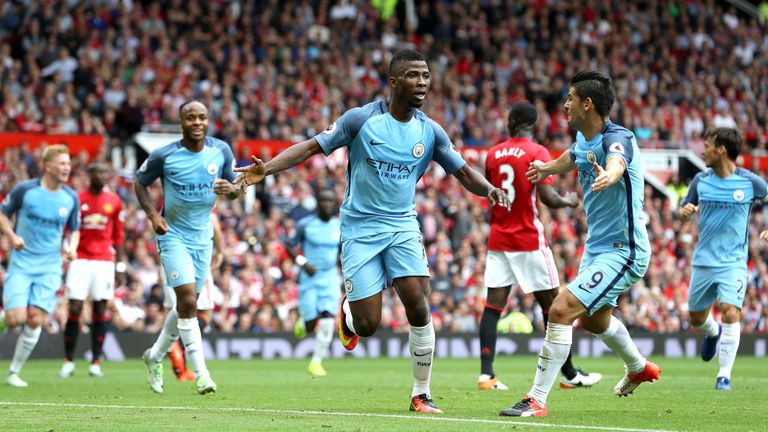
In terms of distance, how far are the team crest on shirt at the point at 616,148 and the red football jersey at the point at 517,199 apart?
401 centimetres

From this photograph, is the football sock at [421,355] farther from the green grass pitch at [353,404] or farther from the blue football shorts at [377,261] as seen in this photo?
the blue football shorts at [377,261]

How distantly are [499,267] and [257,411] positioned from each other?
4244mm

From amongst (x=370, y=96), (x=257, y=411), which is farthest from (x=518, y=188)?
(x=370, y=96)

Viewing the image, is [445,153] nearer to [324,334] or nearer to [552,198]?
[552,198]

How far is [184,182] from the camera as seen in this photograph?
1220 centimetres

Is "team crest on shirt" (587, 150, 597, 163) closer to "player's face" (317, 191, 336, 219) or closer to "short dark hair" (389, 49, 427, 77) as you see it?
"short dark hair" (389, 49, 427, 77)

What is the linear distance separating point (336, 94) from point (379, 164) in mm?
19623

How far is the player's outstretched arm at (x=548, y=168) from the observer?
385 inches

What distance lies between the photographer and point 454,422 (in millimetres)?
8438

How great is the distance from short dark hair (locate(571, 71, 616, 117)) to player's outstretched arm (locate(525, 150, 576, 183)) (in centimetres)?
56

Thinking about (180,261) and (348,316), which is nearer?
(348,316)

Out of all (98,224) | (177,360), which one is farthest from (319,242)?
(177,360)

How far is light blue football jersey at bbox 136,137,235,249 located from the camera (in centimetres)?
1216

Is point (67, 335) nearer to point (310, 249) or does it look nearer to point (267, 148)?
point (310, 249)
